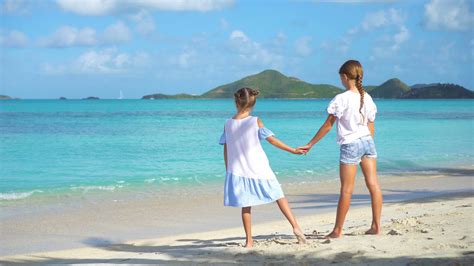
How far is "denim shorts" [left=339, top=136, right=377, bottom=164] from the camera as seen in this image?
6836 millimetres

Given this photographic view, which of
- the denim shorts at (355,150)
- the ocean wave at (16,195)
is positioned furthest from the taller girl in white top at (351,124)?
the ocean wave at (16,195)

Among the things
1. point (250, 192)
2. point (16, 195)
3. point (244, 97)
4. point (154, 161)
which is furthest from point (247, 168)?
point (154, 161)

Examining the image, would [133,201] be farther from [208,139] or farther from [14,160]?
[208,139]

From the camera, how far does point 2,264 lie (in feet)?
24.7

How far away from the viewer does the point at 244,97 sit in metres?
6.75

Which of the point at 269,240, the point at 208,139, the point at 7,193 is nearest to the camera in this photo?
the point at 269,240

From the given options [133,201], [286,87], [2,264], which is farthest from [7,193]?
[286,87]

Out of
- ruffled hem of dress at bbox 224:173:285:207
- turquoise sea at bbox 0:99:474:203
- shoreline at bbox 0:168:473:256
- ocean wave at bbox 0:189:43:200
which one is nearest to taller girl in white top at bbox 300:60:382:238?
ruffled hem of dress at bbox 224:173:285:207

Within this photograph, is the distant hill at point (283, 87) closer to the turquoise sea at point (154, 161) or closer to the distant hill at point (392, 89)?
the distant hill at point (392, 89)

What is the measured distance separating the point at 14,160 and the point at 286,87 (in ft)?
490

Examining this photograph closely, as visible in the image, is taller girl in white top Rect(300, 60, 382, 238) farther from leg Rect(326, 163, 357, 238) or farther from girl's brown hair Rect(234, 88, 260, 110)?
girl's brown hair Rect(234, 88, 260, 110)

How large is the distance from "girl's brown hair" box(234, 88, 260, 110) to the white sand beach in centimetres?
149

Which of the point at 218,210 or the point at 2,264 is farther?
the point at 218,210

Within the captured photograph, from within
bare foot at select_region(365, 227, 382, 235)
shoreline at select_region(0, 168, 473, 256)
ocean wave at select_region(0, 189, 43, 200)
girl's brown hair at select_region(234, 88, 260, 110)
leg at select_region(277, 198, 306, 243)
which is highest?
girl's brown hair at select_region(234, 88, 260, 110)
